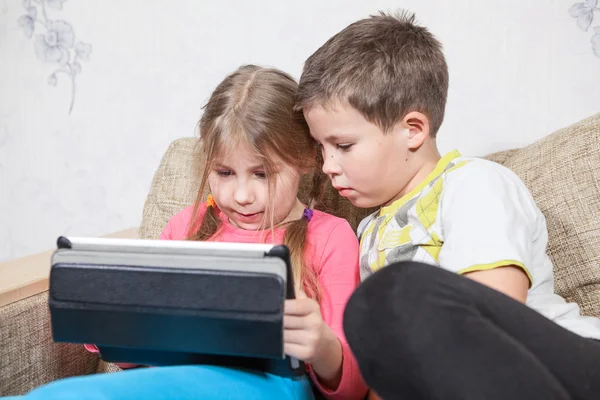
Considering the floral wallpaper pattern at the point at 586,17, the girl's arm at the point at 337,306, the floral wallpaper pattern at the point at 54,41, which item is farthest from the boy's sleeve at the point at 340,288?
the floral wallpaper pattern at the point at 54,41

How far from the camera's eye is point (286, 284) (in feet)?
2.52

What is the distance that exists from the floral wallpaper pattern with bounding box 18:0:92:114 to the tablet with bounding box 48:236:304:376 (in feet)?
3.61

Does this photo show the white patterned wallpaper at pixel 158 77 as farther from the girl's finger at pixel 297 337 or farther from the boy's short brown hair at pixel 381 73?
the girl's finger at pixel 297 337

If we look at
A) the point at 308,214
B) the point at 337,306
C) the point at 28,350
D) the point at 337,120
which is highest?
the point at 337,120

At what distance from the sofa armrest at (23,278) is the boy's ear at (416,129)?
28.1 inches

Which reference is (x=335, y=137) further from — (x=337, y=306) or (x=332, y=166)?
(x=337, y=306)

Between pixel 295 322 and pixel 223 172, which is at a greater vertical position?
pixel 223 172

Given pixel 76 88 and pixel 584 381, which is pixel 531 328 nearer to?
pixel 584 381

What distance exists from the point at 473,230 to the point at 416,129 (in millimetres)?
269

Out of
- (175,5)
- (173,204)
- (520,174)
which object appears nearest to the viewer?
(520,174)

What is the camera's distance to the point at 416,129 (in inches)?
43.6

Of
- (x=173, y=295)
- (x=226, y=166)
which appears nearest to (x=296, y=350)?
(x=173, y=295)

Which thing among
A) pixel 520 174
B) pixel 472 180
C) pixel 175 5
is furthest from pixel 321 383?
pixel 175 5

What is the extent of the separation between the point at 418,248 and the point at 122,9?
1.14 meters
